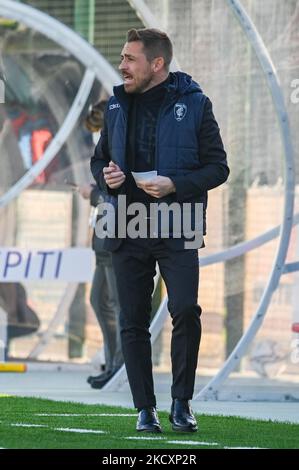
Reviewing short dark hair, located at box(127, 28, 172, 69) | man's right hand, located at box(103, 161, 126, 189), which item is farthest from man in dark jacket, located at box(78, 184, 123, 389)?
man's right hand, located at box(103, 161, 126, 189)

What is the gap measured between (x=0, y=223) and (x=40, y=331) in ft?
3.39

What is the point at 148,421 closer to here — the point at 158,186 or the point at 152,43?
the point at 158,186

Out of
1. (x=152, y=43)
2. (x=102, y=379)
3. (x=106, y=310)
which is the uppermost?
(x=152, y=43)

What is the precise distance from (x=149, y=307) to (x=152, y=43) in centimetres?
125

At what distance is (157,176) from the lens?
748cm

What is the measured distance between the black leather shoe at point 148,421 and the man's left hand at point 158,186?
39.7 inches

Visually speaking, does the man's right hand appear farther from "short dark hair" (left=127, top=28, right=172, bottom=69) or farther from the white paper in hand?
"short dark hair" (left=127, top=28, right=172, bottom=69)

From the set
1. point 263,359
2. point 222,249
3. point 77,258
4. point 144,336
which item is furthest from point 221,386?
point 77,258

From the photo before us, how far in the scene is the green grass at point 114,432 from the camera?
6.91 meters

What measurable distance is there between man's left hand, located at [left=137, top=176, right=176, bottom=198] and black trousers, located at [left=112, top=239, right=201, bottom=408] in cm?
Answer: 26

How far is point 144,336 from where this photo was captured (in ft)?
25.1

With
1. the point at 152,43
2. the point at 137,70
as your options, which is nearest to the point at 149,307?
the point at 137,70

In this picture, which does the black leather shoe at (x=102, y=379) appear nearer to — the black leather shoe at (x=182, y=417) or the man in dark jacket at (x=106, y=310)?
the man in dark jacket at (x=106, y=310)

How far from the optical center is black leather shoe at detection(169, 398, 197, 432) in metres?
7.55
